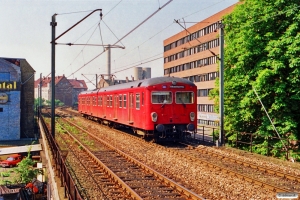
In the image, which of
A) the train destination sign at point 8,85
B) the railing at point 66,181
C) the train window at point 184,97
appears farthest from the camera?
the train destination sign at point 8,85

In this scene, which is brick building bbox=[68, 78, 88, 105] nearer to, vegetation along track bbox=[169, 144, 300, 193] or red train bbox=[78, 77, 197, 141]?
red train bbox=[78, 77, 197, 141]

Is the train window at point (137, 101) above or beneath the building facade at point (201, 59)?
beneath

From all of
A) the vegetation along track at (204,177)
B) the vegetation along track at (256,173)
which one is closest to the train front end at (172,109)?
the vegetation along track at (204,177)

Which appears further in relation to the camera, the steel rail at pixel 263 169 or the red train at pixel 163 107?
the red train at pixel 163 107

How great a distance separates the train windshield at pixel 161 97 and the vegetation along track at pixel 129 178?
3.79m

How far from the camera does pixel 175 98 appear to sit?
1917 cm

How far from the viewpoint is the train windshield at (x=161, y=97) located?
61.2 ft

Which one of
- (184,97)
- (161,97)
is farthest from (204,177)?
(184,97)

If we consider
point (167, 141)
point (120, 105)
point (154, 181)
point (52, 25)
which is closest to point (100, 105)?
point (120, 105)

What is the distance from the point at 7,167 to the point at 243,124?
2011cm

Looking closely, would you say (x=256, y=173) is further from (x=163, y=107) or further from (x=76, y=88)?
(x=76, y=88)

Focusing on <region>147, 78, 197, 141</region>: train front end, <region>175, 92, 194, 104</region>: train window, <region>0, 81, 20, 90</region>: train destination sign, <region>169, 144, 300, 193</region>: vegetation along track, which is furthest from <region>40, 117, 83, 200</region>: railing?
<region>0, 81, 20, 90</region>: train destination sign

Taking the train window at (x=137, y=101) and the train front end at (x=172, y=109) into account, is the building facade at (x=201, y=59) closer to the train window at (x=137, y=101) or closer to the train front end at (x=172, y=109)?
the train front end at (x=172, y=109)

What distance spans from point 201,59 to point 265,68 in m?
30.9
